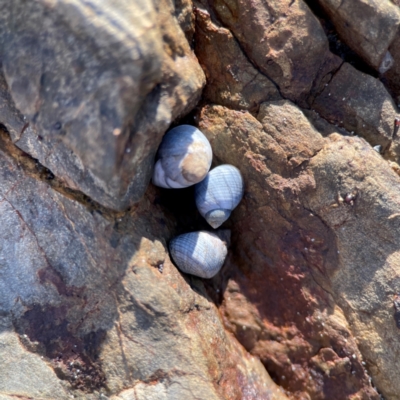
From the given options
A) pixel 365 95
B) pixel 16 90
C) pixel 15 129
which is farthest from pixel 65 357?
pixel 365 95

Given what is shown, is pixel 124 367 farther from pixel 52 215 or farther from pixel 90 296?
pixel 52 215

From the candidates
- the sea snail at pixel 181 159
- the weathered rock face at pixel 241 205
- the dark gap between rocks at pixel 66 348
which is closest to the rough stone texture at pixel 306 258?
the weathered rock face at pixel 241 205

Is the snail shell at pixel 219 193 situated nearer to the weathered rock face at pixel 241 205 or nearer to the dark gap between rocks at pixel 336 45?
the weathered rock face at pixel 241 205

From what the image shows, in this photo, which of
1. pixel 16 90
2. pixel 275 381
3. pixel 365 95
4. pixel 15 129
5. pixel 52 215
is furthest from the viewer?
pixel 275 381

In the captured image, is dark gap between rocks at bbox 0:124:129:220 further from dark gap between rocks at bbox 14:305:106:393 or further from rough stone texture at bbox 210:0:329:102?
rough stone texture at bbox 210:0:329:102

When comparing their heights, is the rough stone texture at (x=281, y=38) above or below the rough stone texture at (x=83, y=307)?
above

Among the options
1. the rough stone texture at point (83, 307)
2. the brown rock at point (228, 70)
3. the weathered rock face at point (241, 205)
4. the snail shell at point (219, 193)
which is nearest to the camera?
the weathered rock face at point (241, 205)
